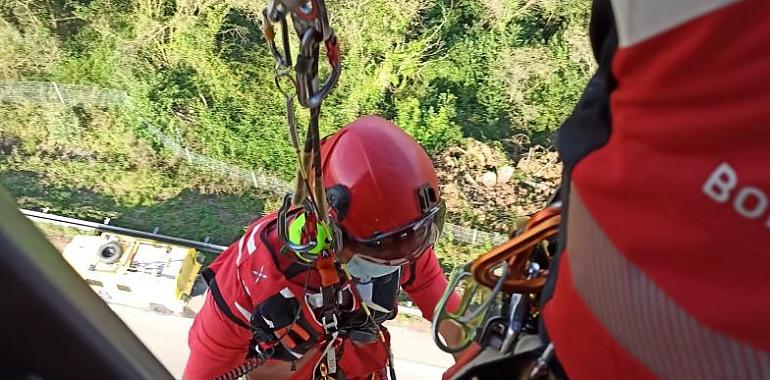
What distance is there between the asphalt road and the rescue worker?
10.1ft

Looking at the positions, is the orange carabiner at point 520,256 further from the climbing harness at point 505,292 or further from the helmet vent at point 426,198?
the helmet vent at point 426,198

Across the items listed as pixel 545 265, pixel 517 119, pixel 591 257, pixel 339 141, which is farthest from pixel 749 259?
pixel 517 119

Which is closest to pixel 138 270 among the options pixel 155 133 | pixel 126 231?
pixel 126 231

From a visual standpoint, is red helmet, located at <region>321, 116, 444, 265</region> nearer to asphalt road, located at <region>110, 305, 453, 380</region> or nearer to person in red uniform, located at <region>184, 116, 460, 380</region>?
person in red uniform, located at <region>184, 116, 460, 380</region>

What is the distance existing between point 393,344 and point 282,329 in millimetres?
2165

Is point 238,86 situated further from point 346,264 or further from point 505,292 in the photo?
point 505,292

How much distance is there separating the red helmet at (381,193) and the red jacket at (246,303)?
151mm

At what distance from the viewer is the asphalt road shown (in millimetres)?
3590

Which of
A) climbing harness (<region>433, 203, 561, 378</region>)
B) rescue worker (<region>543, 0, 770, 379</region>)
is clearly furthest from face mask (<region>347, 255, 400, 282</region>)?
rescue worker (<region>543, 0, 770, 379</region>)

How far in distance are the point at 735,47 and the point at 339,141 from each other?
4.11 feet

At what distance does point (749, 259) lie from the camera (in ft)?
1.51

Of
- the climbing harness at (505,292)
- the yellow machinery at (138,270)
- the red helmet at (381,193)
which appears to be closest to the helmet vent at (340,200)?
the red helmet at (381,193)

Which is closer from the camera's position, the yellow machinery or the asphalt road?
the asphalt road

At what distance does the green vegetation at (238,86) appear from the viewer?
541 centimetres
